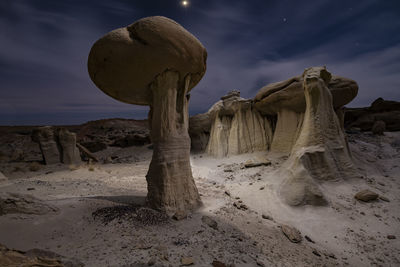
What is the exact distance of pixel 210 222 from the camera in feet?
9.46

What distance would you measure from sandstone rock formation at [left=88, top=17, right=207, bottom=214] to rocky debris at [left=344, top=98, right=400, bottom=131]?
14.9 metres

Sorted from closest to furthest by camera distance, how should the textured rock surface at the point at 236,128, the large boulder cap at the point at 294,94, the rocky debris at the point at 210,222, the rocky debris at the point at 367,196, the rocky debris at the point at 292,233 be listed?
the rocky debris at the point at 210,222 → the rocky debris at the point at 292,233 → the rocky debris at the point at 367,196 → the large boulder cap at the point at 294,94 → the textured rock surface at the point at 236,128

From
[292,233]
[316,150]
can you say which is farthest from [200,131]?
[292,233]

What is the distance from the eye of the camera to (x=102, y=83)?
360 centimetres

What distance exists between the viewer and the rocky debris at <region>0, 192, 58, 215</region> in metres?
2.25

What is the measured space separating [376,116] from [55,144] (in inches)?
808

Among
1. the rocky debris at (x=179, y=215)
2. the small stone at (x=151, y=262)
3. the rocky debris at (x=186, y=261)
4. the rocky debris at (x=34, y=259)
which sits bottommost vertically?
the rocky debris at (x=179, y=215)

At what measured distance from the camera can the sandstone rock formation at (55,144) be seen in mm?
9141

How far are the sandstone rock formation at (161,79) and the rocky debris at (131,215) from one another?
0.29 meters

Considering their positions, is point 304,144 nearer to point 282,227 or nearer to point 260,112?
point 282,227

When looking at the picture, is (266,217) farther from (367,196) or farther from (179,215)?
(367,196)

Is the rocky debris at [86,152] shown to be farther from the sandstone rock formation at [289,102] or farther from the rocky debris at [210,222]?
the rocky debris at [210,222]

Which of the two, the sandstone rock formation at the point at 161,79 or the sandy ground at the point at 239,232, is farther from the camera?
the sandstone rock formation at the point at 161,79

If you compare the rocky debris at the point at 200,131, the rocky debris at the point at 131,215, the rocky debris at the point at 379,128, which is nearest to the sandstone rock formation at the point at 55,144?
the rocky debris at the point at 200,131
